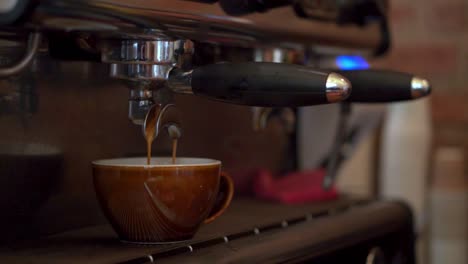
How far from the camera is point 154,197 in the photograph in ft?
1.75

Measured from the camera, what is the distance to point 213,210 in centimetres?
62

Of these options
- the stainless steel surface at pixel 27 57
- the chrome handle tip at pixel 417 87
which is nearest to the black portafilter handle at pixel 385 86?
the chrome handle tip at pixel 417 87

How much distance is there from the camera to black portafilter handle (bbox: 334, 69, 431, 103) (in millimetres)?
634

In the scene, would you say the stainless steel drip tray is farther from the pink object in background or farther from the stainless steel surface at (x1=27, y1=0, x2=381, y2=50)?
the stainless steel surface at (x1=27, y1=0, x2=381, y2=50)

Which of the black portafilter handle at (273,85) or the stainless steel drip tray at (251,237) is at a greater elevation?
the black portafilter handle at (273,85)

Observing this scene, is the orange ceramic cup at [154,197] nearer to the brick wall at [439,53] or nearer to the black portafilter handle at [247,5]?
the black portafilter handle at [247,5]

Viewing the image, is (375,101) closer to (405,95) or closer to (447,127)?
(405,95)

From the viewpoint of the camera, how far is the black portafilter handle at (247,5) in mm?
571

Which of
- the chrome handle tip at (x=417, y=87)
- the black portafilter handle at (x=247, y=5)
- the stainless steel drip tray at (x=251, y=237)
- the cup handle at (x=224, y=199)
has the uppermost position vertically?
the black portafilter handle at (x=247, y=5)

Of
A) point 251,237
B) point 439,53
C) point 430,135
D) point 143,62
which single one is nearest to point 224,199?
point 251,237

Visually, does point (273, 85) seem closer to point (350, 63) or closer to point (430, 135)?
point (350, 63)

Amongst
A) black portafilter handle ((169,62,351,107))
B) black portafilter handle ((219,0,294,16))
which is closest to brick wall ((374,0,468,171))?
black portafilter handle ((219,0,294,16))

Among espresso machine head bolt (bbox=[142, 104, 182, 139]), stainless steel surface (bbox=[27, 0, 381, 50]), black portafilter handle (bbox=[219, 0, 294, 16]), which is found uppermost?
black portafilter handle (bbox=[219, 0, 294, 16])

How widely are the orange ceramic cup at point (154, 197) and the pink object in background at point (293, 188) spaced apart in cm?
26
